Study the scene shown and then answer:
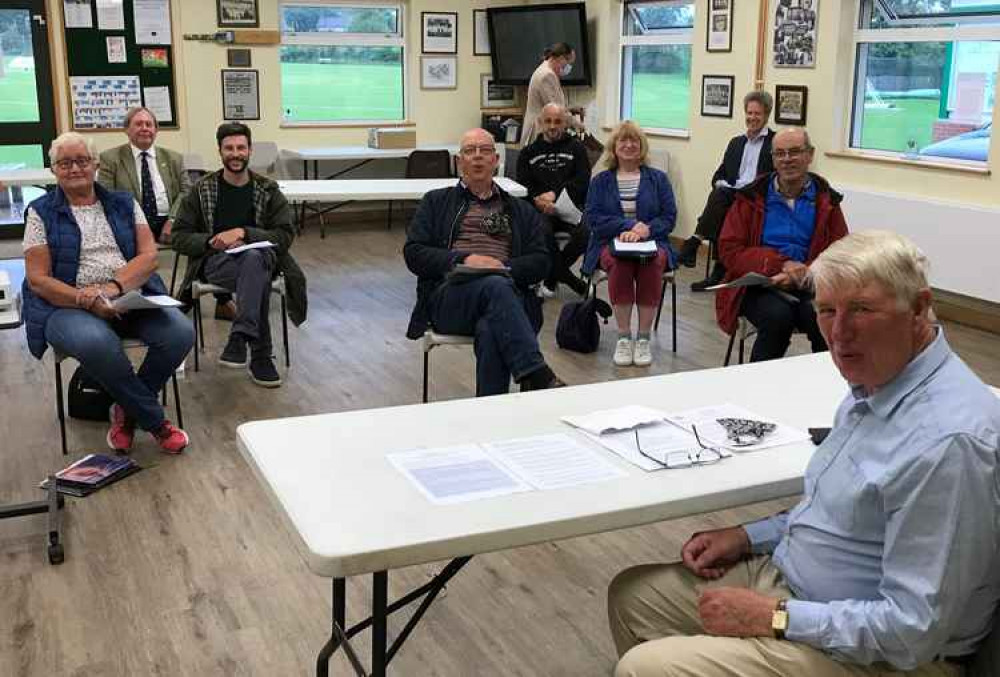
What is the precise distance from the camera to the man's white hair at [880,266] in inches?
60.6

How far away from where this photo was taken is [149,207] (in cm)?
554

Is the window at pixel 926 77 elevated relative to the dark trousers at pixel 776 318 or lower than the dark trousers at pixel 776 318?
elevated

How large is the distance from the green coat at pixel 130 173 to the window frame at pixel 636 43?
399 cm

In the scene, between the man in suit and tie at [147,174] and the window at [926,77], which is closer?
the man in suit and tie at [147,174]

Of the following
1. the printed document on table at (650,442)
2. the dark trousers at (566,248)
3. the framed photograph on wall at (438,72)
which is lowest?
the dark trousers at (566,248)

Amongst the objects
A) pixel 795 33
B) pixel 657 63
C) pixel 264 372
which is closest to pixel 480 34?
pixel 657 63

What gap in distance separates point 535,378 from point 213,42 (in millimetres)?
5946

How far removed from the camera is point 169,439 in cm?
382

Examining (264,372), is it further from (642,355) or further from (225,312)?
(642,355)

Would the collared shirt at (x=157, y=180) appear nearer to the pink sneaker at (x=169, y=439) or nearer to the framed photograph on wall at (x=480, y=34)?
the pink sneaker at (x=169, y=439)

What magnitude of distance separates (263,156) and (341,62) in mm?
1280

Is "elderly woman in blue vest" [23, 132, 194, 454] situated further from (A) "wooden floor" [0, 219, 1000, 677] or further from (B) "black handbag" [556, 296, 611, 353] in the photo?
(B) "black handbag" [556, 296, 611, 353]

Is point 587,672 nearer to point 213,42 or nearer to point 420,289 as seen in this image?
point 420,289

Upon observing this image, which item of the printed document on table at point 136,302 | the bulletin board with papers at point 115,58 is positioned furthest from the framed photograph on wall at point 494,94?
the printed document on table at point 136,302
